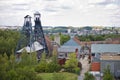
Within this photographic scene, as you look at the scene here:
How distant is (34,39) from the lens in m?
33.5

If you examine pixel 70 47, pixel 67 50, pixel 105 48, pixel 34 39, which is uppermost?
pixel 34 39

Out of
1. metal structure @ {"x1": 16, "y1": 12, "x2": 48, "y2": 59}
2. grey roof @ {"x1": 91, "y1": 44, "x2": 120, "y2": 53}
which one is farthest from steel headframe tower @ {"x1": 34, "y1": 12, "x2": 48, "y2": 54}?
grey roof @ {"x1": 91, "y1": 44, "x2": 120, "y2": 53}

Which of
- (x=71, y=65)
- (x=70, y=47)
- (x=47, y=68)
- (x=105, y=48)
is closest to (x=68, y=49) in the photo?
(x=70, y=47)

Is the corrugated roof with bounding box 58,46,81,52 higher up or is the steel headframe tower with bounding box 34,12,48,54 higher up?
the steel headframe tower with bounding box 34,12,48,54

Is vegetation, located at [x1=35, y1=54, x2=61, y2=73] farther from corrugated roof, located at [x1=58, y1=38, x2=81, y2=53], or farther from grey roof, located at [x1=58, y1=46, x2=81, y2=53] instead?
corrugated roof, located at [x1=58, y1=38, x2=81, y2=53]

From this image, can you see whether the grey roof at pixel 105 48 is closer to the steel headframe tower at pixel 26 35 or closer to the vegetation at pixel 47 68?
the steel headframe tower at pixel 26 35

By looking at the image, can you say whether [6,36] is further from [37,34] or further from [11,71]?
[11,71]

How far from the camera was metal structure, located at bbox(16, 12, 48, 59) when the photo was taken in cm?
3268

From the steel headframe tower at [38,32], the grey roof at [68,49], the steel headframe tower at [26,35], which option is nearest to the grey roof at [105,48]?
the grey roof at [68,49]

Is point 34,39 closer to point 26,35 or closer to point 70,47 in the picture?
point 26,35

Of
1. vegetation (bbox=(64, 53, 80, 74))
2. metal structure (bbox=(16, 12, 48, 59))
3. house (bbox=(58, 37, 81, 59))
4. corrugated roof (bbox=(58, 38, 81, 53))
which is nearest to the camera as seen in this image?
vegetation (bbox=(64, 53, 80, 74))

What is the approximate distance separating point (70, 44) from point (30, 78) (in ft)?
81.1

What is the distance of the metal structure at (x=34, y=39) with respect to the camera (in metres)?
32.7

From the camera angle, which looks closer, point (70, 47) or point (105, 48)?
point (105, 48)
